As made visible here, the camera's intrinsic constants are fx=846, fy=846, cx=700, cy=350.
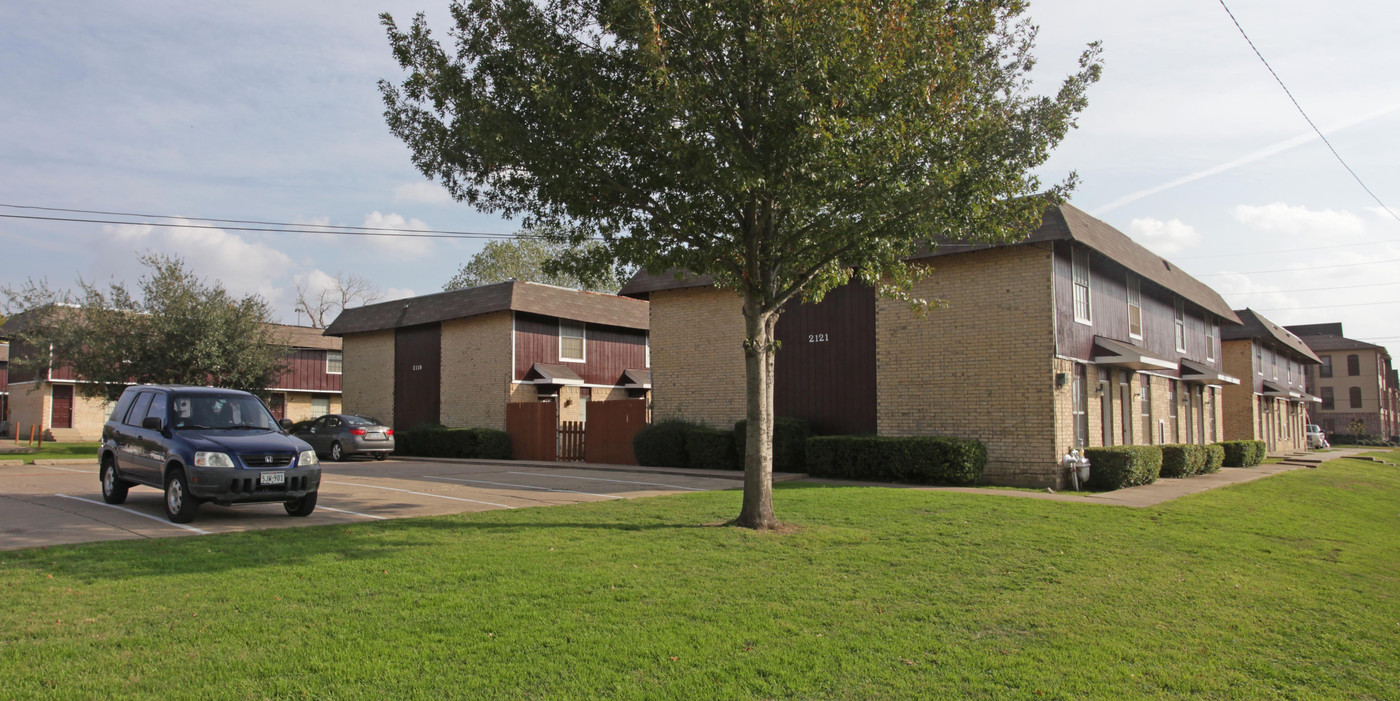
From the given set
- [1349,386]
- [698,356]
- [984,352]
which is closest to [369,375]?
[698,356]

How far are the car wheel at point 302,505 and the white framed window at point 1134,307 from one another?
19.2 m

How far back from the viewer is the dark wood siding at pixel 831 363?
1922 cm

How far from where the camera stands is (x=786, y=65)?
30.7 ft

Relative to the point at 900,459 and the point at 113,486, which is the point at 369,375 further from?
the point at 900,459

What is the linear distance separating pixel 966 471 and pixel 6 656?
14558 mm

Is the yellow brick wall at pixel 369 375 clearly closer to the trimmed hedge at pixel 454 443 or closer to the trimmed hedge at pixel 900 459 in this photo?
the trimmed hedge at pixel 454 443

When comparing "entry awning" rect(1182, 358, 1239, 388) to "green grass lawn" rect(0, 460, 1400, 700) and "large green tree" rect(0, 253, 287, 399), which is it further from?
"large green tree" rect(0, 253, 287, 399)

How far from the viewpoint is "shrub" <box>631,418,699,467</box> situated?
21.2 meters

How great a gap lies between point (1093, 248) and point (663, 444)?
35.7ft

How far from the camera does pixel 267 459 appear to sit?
10.5 m

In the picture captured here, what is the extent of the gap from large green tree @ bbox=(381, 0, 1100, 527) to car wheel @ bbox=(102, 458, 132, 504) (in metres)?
6.19

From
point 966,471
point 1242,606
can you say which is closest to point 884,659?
point 1242,606

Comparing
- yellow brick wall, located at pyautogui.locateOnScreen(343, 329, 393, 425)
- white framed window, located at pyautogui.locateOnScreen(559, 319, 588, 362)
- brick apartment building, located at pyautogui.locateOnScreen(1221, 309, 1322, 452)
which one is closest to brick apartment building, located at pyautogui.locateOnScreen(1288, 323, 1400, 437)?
brick apartment building, located at pyautogui.locateOnScreen(1221, 309, 1322, 452)

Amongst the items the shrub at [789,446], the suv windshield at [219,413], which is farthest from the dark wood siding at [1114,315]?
the suv windshield at [219,413]
